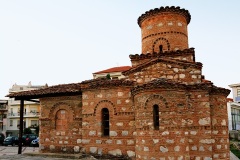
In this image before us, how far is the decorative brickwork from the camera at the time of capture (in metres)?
10.2

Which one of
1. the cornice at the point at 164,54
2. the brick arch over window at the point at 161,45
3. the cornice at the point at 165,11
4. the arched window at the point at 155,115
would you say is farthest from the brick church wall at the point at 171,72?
the cornice at the point at 165,11

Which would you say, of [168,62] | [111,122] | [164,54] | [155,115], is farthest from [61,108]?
[168,62]

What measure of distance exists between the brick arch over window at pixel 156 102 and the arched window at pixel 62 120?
5.39 meters

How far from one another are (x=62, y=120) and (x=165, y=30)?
290 inches

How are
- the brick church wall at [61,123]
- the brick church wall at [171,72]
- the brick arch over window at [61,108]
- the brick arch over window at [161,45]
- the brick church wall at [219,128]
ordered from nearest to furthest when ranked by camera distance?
1. the brick church wall at [219,128]
2. the brick church wall at [171,72]
3. the brick arch over window at [161,45]
4. the brick church wall at [61,123]
5. the brick arch over window at [61,108]

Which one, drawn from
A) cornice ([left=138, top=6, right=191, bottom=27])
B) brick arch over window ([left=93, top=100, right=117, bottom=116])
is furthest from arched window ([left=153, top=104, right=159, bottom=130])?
cornice ([left=138, top=6, right=191, bottom=27])

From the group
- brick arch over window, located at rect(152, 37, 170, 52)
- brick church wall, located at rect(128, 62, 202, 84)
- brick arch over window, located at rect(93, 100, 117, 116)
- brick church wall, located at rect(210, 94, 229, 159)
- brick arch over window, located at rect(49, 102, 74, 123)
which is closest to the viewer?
brick church wall, located at rect(210, 94, 229, 159)

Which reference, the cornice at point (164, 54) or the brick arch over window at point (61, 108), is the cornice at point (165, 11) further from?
the brick arch over window at point (61, 108)

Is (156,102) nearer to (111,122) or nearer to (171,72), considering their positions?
(171,72)

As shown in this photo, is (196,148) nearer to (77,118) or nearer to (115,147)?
(115,147)

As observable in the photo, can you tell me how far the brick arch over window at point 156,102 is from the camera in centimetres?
1029

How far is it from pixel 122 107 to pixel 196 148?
380 cm

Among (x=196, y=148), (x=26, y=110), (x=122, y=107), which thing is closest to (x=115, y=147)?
(x=122, y=107)

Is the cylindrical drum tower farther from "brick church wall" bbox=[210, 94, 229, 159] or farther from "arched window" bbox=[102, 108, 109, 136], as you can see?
"arched window" bbox=[102, 108, 109, 136]
